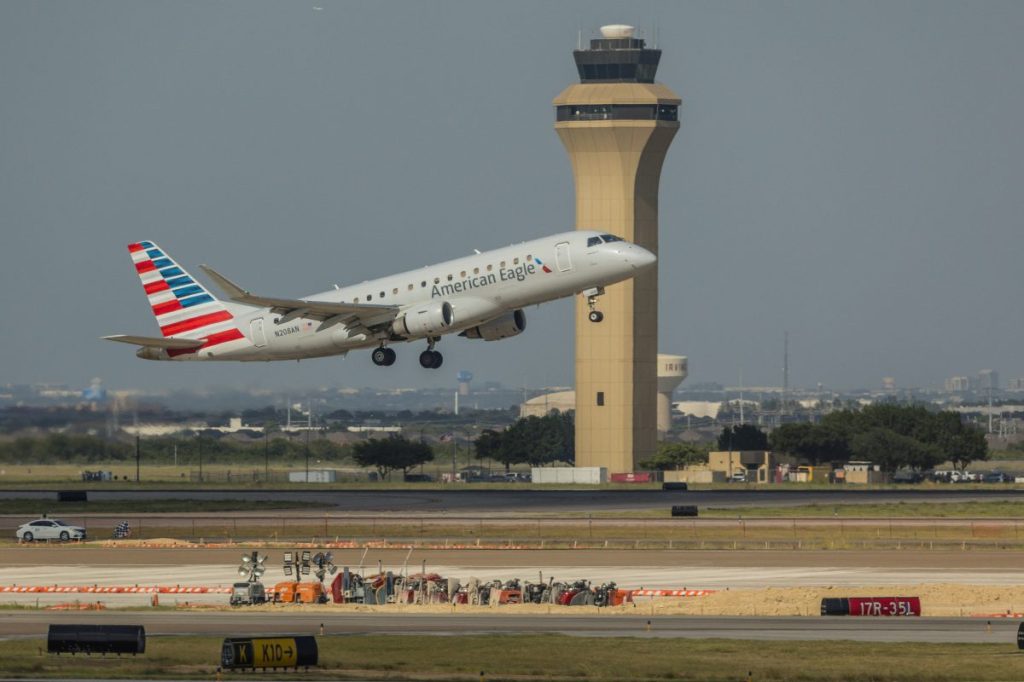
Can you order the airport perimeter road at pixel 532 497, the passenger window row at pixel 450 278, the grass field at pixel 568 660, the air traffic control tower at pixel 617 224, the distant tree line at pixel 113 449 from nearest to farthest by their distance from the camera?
the grass field at pixel 568 660 < the passenger window row at pixel 450 278 < the airport perimeter road at pixel 532 497 < the distant tree line at pixel 113 449 < the air traffic control tower at pixel 617 224

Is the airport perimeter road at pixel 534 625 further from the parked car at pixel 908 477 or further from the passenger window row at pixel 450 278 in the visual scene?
the parked car at pixel 908 477

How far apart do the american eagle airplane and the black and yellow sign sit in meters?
40.4

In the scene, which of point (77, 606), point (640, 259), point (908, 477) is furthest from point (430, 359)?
point (908, 477)

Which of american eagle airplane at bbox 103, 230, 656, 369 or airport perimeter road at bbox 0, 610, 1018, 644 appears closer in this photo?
airport perimeter road at bbox 0, 610, 1018, 644

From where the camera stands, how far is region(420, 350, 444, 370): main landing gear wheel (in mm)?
96250

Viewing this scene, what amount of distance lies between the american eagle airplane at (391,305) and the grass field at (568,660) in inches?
1390

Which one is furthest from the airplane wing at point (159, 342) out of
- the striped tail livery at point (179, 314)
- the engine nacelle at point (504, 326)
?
the engine nacelle at point (504, 326)

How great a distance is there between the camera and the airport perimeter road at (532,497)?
116062mm

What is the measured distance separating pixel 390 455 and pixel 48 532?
334 ft

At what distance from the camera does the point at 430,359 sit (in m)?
96.3

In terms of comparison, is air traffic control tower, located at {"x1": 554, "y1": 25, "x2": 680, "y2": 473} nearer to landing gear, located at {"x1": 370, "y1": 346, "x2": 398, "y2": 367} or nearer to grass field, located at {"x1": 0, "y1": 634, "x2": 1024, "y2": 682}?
landing gear, located at {"x1": 370, "y1": 346, "x2": 398, "y2": 367}

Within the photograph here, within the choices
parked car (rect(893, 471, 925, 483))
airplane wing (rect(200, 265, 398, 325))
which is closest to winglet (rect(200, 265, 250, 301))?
airplane wing (rect(200, 265, 398, 325))

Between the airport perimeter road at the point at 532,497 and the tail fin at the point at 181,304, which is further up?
the tail fin at the point at 181,304

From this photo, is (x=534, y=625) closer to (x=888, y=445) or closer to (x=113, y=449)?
(x=113, y=449)
